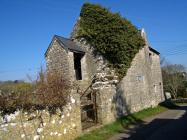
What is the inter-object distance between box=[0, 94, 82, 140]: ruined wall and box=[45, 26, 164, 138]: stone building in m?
1.89

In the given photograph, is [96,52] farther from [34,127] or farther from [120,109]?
[34,127]

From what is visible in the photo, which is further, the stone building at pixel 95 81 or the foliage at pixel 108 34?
the foliage at pixel 108 34

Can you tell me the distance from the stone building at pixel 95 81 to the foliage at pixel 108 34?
55 cm

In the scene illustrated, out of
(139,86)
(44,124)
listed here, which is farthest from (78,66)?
(44,124)

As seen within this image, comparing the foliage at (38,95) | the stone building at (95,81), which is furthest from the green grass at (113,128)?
the foliage at (38,95)

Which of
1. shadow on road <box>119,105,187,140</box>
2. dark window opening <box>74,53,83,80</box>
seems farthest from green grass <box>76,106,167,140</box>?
dark window opening <box>74,53,83,80</box>

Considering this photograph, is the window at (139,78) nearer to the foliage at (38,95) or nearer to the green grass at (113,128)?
the green grass at (113,128)

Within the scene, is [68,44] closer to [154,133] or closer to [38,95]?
[154,133]

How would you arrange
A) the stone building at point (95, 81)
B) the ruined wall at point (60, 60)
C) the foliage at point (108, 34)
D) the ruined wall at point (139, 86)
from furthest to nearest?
the ruined wall at point (139, 86) → the foliage at point (108, 34) → the ruined wall at point (60, 60) → the stone building at point (95, 81)

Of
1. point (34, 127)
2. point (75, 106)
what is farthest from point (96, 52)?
Answer: point (34, 127)

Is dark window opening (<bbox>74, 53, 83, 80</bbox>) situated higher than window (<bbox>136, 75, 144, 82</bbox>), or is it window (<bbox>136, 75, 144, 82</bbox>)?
dark window opening (<bbox>74, 53, 83, 80</bbox>)

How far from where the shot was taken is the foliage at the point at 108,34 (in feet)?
67.6

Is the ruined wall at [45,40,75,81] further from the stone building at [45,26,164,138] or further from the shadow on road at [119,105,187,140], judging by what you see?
the shadow on road at [119,105,187,140]

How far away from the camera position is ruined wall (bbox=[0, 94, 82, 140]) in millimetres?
9531
